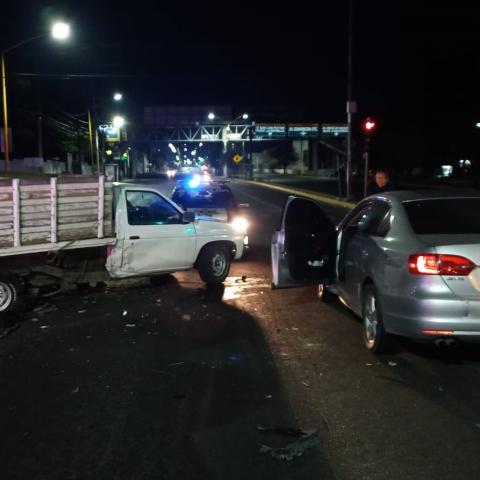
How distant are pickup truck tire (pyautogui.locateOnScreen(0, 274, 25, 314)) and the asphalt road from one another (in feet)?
0.97

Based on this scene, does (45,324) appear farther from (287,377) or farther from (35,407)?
(287,377)

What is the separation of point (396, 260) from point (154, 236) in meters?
4.56

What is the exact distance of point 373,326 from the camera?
6574 millimetres

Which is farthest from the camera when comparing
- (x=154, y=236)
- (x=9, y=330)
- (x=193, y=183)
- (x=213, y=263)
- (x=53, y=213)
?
(x=193, y=183)

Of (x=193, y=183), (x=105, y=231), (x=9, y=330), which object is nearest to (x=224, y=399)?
(x=9, y=330)

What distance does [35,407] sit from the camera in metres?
5.14

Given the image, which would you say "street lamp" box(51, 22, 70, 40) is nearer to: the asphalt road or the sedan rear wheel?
the asphalt road

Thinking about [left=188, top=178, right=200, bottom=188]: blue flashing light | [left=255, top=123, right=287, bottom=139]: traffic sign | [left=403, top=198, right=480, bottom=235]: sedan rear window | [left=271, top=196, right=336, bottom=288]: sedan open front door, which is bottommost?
[left=271, top=196, right=336, bottom=288]: sedan open front door

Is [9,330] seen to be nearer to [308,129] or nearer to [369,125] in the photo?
[369,125]

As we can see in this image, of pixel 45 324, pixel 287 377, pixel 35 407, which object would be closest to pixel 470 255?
pixel 287 377

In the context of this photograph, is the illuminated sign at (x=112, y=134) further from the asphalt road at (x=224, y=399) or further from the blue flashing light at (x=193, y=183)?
the asphalt road at (x=224, y=399)

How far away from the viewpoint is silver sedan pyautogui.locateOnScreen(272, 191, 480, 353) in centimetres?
558

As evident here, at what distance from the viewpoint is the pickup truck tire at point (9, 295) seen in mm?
8344

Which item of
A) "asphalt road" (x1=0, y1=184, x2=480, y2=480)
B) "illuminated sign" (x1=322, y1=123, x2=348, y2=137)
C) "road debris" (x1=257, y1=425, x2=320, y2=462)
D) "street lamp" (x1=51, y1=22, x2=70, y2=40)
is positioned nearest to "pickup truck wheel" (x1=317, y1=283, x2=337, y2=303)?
"asphalt road" (x1=0, y1=184, x2=480, y2=480)
